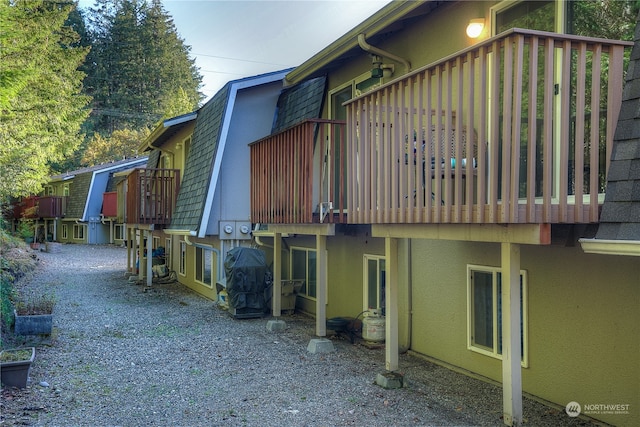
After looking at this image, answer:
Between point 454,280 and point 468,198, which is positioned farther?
point 454,280

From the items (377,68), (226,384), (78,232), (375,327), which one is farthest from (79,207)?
(226,384)

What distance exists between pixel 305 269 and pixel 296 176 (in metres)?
3.28

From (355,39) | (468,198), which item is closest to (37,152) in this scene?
(355,39)

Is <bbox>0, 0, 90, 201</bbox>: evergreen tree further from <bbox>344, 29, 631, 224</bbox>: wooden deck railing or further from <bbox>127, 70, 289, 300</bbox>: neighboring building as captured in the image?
<bbox>344, 29, 631, 224</bbox>: wooden deck railing

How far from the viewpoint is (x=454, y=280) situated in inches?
237

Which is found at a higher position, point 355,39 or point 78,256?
point 355,39

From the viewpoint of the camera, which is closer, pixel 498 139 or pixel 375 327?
pixel 498 139

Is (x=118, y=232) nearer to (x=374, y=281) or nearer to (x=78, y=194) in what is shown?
(x=78, y=194)

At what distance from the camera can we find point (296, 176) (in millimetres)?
7281

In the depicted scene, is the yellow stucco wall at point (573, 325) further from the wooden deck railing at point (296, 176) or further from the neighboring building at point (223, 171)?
the neighboring building at point (223, 171)

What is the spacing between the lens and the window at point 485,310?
541 centimetres

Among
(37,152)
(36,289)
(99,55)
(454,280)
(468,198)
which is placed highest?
(99,55)

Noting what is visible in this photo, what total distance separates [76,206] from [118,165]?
4.20 metres

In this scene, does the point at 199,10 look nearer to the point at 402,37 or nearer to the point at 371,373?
the point at 402,37
